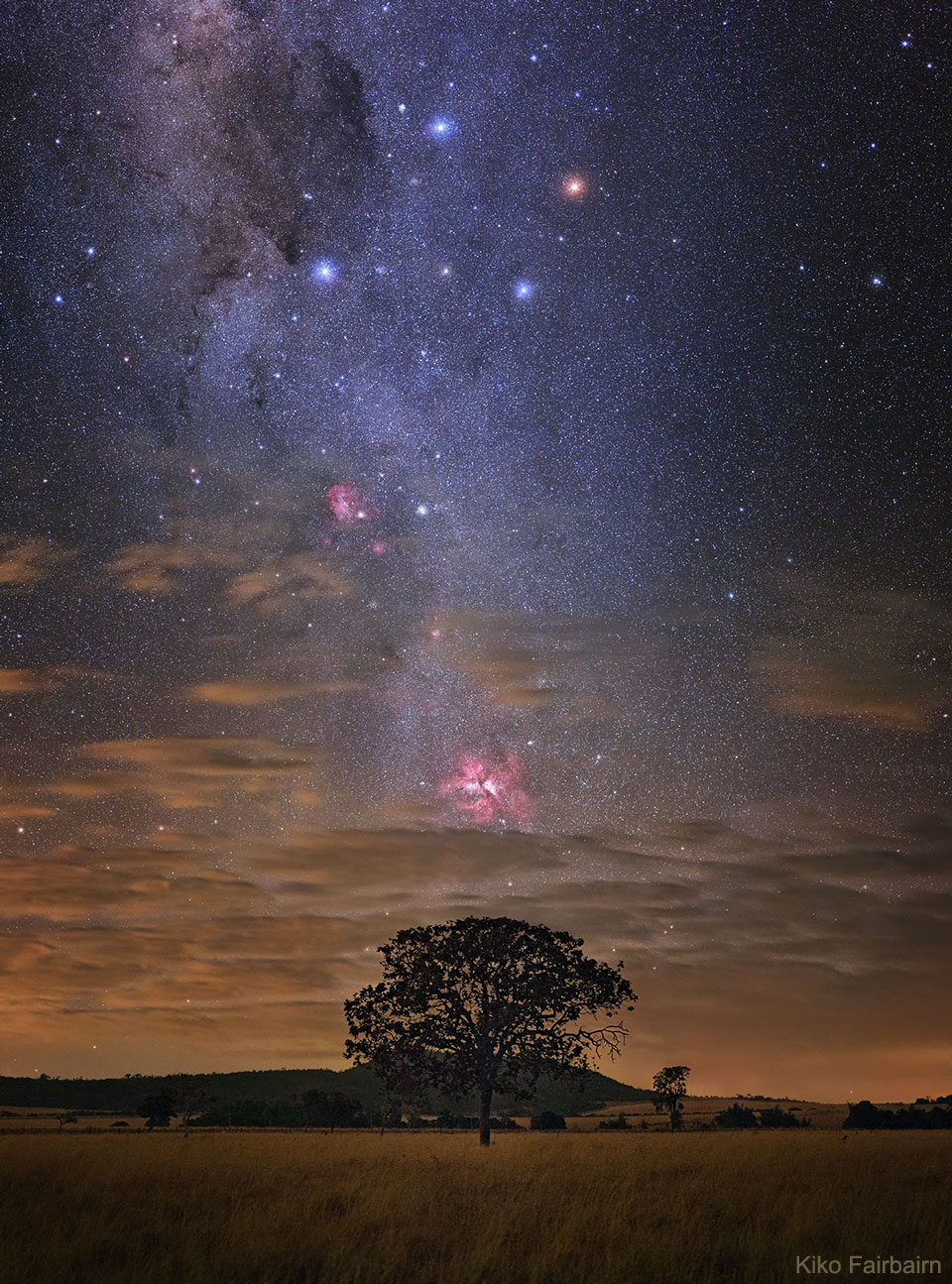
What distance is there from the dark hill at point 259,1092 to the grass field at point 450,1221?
118820mm

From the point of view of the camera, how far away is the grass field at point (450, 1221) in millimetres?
10102

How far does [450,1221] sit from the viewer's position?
1301cm

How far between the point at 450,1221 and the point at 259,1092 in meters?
168

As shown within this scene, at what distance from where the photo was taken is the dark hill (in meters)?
146

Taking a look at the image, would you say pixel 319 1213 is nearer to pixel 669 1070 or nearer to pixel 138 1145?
pixel 138 1145

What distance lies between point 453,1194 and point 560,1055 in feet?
73.3

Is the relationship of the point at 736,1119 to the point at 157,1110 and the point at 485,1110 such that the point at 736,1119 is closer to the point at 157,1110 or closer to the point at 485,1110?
the point at 157,1110

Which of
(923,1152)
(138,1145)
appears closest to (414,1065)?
(138,1145)

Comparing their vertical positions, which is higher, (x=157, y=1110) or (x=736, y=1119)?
(x=736, y=1119)

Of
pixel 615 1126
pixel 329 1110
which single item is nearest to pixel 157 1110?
pixel 329 1110

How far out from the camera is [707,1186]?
55.3ft

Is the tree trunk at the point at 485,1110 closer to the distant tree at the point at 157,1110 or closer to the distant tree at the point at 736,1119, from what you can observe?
the distant tree at the point at 736,1119

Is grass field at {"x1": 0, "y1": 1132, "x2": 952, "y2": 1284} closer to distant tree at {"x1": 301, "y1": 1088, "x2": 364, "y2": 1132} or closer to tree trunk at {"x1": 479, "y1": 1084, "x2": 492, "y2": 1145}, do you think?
tree trunk at {"x1": 479, "y1": 1084, "x2": 492, "y2": 1145}

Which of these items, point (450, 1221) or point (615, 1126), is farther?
point (615, 1126)
